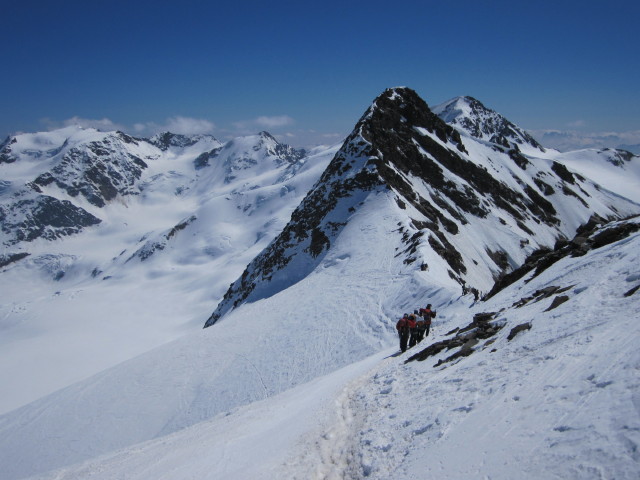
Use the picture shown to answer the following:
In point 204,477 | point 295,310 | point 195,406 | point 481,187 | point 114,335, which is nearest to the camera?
point 204,477

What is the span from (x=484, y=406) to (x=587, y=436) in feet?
7.69

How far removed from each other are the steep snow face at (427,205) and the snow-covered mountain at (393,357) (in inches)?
14.1

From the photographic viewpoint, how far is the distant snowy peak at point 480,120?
6540 inches

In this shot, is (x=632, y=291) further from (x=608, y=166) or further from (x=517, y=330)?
(x=608, y=166)

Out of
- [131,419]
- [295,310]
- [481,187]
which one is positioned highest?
[481,187]

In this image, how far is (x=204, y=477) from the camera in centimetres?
995

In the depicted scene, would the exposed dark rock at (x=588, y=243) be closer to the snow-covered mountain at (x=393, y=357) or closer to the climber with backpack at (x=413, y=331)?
the snow-covered mountain at (x=393, y=357)

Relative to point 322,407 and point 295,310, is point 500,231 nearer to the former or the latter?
point 295,310

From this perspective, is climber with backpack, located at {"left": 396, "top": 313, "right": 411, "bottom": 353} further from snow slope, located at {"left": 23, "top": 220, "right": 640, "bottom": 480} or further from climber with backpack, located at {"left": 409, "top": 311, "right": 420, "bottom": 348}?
snow slope, located at {"left": 23, "top": 220, "right": 640, "bottom": 480}

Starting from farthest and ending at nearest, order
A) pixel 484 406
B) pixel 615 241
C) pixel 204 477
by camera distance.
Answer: pixel 615 241, pixel 204 477, pixel 484 406

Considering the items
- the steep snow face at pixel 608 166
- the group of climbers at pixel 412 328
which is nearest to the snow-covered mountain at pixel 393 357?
the group of climbers at pixel 412 328

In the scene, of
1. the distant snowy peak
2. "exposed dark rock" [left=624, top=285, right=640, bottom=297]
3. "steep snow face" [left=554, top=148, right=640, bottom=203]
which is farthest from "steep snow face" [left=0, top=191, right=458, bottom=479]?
"steep snow face" [left=554, top=148, right=640, bottom=203]

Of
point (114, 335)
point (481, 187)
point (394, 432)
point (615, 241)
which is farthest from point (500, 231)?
point (114, 335)

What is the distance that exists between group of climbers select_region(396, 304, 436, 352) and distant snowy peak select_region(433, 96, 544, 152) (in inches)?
6467
